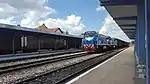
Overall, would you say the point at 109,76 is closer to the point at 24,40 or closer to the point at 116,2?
the point at 116,2

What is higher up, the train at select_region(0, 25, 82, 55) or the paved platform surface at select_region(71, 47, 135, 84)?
the train at select_region(0, 25, 82, 55)

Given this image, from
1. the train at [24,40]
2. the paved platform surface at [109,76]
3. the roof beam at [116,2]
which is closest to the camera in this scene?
the paved platform surface at [109,76]

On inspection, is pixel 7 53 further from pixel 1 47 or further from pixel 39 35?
pixel 39 35

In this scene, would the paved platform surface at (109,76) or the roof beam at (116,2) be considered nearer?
the paved platform surface at (109,76)

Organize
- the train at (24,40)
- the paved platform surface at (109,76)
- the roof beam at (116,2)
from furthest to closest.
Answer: the train at (24,40) < the roof beam at (116,2) < the paved platform surface at (109,76)

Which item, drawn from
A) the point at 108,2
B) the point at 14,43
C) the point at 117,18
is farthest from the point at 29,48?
the point at 108,2

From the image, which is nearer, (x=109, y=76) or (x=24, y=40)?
(x=109, y=76)

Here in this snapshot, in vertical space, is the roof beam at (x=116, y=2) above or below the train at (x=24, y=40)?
above

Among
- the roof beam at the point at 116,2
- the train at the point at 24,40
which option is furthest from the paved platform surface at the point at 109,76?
the train at the point at 24,40

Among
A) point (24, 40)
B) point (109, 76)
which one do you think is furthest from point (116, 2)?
point (24, 40)

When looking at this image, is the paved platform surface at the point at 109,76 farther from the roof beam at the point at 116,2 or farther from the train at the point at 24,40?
the train at the point at 24,40

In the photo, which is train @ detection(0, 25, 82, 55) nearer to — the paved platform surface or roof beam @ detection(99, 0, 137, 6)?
roof beam @ detection(99, 0, 137, 6)

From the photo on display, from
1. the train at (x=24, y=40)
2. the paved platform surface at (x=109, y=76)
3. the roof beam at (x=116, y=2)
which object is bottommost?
the paved platform surface at (x=109, y=76)

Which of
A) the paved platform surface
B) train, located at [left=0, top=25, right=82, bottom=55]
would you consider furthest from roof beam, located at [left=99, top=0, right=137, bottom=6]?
train, located at [left=0, top=25, right=82, bottom=55]
